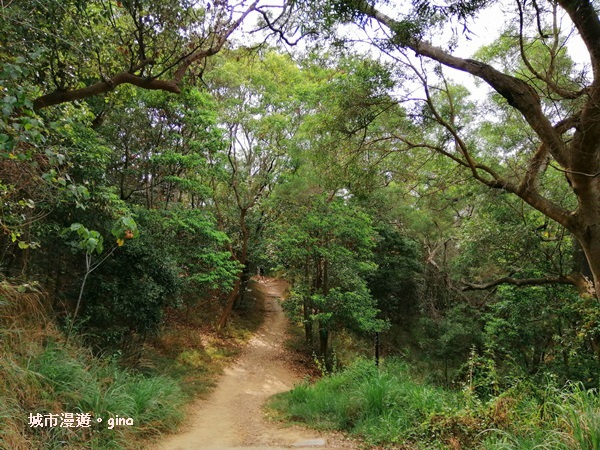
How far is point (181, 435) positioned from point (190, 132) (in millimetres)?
7576

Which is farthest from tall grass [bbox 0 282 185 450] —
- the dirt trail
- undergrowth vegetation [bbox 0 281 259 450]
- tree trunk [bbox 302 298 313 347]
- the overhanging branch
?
the overhanging branch

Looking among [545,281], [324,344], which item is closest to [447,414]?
[545,281]

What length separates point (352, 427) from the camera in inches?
201

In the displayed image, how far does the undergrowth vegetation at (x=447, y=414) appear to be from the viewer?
3076 millimetres

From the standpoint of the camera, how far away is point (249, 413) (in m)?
7.09

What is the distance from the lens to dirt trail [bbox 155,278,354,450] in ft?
16.3

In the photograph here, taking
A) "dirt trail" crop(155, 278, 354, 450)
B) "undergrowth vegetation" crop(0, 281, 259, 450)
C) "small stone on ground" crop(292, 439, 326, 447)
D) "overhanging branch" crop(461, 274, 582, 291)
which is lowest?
"dirt trail" crop(155, 278, 354, 450)

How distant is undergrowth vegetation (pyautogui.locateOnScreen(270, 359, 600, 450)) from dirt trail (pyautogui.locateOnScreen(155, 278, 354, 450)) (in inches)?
18.6

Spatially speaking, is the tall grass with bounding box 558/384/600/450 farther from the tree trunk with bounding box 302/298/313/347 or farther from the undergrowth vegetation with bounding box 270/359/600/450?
the tree trunk with bounding box 302/298/313/347

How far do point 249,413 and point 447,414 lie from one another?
429cm

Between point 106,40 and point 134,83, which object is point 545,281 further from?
point 106,40

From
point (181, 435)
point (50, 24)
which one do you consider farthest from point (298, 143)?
point (181, 435)

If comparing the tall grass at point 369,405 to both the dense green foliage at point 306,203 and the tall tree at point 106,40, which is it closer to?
the dense green foliage at point 306,203

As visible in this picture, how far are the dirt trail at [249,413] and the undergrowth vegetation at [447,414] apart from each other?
0.47 meters
